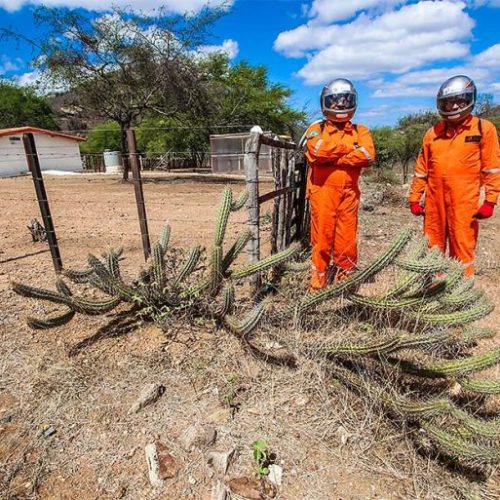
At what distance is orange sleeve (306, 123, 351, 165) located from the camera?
3.06 metres

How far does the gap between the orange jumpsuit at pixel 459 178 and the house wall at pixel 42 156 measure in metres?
18.5

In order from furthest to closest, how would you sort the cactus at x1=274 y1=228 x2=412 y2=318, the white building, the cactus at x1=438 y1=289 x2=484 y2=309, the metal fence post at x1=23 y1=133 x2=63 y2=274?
the white building → the metal fence post at x1=23 y1=133 x2=63 y2=274 → the cactus at x1=438 y1=289 x2=484 y2=309 → the cactus at x1=274 y1=228 x2=412 y2=318

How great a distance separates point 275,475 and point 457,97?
314 centimetres

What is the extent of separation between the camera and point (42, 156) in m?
23.6

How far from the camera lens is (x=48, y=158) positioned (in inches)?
975

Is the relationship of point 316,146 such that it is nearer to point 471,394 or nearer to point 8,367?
point 471,394

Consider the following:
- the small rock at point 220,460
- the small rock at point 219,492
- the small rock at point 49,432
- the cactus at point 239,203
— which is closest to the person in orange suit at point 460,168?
the cactus at point 239,203

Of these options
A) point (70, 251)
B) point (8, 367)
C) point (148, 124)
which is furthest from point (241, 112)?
point (8, 367)

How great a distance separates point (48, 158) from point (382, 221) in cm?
2387

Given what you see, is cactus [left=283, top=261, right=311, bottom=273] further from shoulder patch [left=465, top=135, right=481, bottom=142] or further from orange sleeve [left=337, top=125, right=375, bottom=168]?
shoulder patch [left=465, top=135, right=481, bottom=142]

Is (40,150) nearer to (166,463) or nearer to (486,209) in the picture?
(486,209)

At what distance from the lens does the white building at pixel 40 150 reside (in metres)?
21.2

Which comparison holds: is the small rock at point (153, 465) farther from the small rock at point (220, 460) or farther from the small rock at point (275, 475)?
the small rock at point (275, 475)

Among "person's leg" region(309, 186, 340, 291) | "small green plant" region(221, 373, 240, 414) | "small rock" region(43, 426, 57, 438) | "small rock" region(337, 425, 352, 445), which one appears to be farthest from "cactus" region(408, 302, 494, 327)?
"small rock" region(43, 426, 57, 438)
